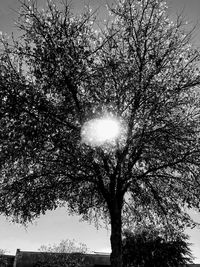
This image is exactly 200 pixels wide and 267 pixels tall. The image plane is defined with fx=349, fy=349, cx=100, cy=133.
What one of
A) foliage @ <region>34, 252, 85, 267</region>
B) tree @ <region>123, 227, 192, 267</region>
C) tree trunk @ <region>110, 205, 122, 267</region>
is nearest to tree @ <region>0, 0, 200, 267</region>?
tree trunk @ <region>110, 205, 122, 267</region>

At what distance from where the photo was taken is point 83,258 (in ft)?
157

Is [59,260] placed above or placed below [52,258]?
below

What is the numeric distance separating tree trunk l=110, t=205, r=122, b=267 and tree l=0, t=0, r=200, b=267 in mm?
43

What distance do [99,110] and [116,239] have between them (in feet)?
19.1

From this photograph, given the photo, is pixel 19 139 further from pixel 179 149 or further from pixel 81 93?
pixel 179 149

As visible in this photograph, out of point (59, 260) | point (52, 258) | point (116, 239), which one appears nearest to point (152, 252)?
point (59, 260)

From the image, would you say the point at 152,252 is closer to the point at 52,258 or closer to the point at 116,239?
the point at 52,258

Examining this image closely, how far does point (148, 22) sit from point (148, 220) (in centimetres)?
1101

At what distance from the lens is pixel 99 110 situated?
14555 mm

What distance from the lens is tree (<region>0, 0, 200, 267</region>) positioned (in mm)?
14250

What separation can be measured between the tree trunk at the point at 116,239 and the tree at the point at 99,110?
4 centimetres

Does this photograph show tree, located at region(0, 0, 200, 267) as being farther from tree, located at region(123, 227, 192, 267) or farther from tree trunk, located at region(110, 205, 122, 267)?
tree, located at region(123, 227, 192, 267)

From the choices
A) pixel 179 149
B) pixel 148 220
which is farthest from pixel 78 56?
pixel 148 220

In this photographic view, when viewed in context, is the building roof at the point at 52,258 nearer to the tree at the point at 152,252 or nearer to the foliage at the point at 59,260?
the foliage at the point at 59,260
